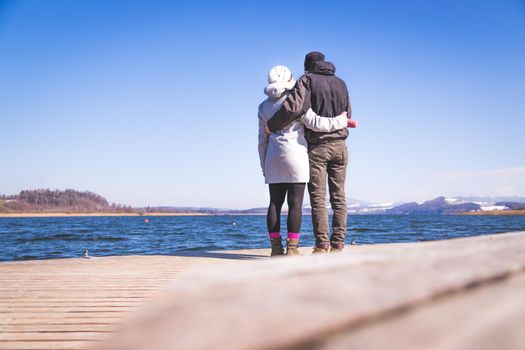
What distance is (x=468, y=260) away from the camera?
0.71 m

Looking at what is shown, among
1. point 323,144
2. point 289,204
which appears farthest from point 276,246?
point 323,144

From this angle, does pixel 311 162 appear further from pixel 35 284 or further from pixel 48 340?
pixel 48 340

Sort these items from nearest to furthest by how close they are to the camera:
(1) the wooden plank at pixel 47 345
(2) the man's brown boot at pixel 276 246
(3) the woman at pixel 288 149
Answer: (1) the wooden plank at pixel 47 345
(3) the woman at pixel 288 149
(2) the man's brown boot at pixel 276 246

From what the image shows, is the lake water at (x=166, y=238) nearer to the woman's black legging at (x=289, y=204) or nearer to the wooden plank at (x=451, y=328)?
the woman's black legging at (x=289, y=204)

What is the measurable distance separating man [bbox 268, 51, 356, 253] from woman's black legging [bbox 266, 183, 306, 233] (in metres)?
0.16

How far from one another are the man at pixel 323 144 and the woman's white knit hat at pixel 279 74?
0.45 feet

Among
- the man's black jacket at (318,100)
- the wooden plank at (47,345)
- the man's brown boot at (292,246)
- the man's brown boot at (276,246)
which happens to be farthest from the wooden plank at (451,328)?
the man's brown boot at (276,246)

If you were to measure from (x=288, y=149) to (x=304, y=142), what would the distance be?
217 millimetres

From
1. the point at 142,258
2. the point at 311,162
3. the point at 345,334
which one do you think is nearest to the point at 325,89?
the point at 311,162

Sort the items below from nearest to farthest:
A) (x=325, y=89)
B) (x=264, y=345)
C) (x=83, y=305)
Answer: (x=264, y=345), (x=83, y=305), (x=325, y=89)

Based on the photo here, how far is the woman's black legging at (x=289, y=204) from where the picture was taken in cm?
402

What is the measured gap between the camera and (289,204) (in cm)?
407

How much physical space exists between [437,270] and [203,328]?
1.20 feet

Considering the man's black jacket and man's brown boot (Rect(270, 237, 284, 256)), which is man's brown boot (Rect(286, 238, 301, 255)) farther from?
the man's black jacket
